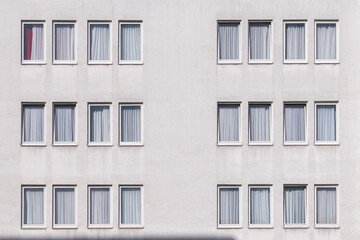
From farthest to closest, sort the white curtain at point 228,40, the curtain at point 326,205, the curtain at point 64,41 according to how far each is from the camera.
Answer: the white curtain at point 228,40 < the curtain at point 64,41 < the curtain at point 326,205

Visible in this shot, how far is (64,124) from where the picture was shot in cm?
3538

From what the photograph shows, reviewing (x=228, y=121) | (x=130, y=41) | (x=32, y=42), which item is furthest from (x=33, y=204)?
(x=228, y=121)

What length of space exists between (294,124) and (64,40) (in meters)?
9.72

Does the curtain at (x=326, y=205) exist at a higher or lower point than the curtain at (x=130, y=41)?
lower

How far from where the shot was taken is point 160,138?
1379 inches

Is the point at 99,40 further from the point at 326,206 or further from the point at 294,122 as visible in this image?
the point at 326,206

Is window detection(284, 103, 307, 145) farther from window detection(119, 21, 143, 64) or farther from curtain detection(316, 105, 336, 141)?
window detection(119, 21, 143, 64)

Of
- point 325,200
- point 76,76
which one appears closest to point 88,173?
point 76,76

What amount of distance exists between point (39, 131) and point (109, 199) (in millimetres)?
3848

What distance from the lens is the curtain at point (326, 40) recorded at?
35656mm

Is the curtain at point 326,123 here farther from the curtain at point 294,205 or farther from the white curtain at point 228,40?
the white curtain at point 228,40

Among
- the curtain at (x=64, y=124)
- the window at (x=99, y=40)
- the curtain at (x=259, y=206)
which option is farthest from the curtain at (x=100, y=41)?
the curtain at (x=259, y=206)

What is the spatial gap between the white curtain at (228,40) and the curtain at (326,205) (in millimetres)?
6358

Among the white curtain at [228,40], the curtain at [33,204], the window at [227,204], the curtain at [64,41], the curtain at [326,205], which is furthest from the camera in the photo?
the white curtain at [228,40]
